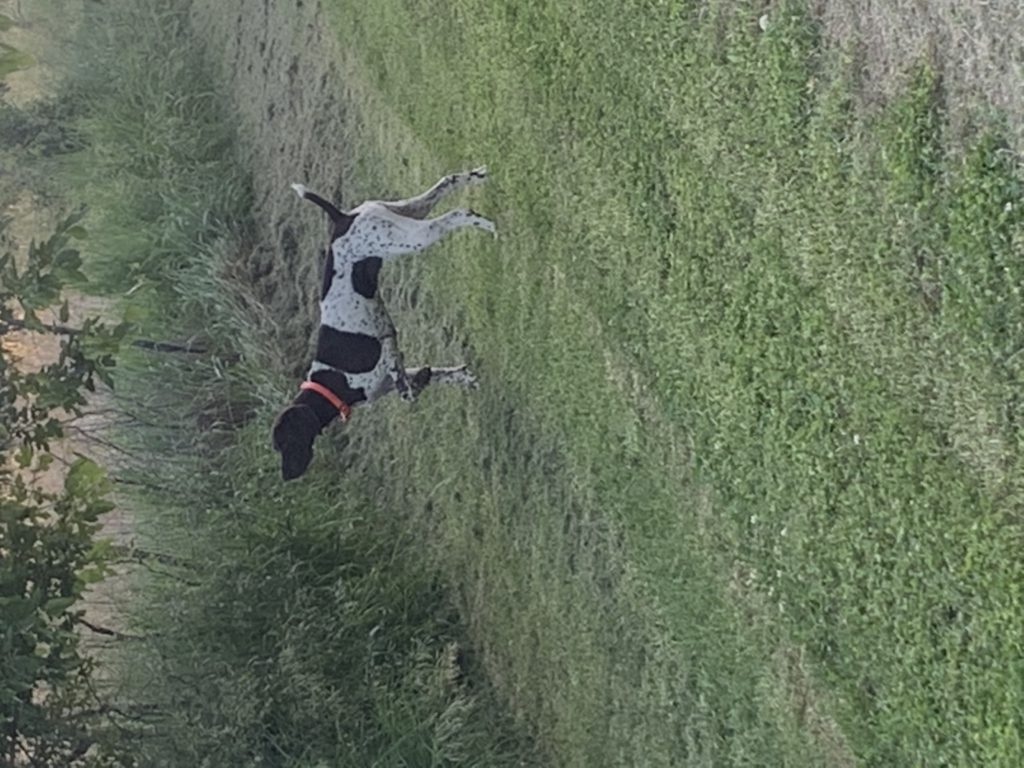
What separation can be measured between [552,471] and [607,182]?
A: 1.27 meters

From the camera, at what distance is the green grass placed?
2.90 m

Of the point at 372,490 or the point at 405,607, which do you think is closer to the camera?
the point at 405,607

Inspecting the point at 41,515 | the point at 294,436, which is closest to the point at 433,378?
the point at 294,436

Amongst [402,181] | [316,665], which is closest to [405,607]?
[316,665]

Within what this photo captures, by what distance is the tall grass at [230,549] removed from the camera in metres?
5.20

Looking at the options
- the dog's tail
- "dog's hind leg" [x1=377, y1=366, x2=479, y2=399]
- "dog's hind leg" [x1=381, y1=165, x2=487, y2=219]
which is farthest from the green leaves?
"dog's hind leg" [x1=377, y1=366, x2=479, y2=399]

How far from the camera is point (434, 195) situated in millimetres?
5133

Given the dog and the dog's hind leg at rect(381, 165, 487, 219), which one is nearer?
the dog

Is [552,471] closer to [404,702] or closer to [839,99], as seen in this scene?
[404,702]

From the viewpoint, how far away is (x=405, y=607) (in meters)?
5.85

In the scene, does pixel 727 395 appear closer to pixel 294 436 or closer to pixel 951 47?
pixel 951 47

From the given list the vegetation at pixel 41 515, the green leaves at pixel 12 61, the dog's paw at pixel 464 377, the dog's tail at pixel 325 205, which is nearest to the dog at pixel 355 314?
the dog's tail at pixel 325 205

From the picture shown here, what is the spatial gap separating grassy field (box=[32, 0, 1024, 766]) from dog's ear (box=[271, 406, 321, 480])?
839 mm

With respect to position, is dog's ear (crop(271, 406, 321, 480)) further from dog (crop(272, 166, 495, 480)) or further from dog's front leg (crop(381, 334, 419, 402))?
dog's front leg (crop(381, 334, 419, 402))
